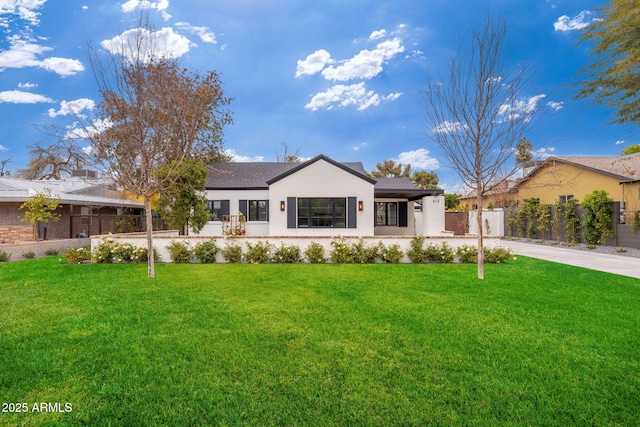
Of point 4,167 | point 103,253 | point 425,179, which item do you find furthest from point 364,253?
point 4,167

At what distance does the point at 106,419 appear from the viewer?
2.41 meters

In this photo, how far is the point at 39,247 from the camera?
1233 cm

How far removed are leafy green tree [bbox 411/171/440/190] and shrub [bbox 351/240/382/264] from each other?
101ft

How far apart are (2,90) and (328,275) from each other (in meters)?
20.1

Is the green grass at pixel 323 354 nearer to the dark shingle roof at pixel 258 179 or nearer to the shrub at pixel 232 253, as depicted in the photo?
the shrub at pixel 232 253

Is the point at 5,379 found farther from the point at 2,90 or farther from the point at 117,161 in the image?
the point at 2,90

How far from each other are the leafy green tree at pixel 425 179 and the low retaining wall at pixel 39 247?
34.9 meters

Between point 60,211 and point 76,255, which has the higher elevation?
point 60,211

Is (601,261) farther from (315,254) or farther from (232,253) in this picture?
(232,253)

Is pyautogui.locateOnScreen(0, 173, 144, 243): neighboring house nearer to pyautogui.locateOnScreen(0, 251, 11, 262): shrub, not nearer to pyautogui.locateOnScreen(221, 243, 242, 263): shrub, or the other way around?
pyautogui.locateOnScreen(0, 251, 11, 262): shrub

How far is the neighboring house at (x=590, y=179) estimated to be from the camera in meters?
15.8

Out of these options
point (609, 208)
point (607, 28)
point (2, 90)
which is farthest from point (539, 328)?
point (2, 90)

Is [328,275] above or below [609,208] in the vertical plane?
below

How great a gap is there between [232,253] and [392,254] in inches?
207
